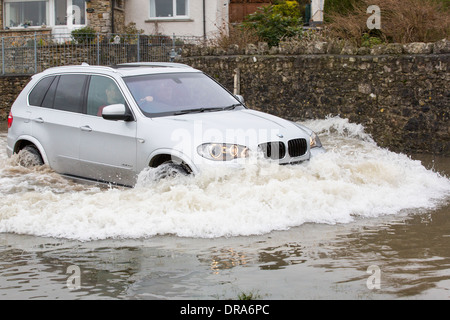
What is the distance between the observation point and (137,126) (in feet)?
26.9

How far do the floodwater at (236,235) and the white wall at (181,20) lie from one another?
71.2ft

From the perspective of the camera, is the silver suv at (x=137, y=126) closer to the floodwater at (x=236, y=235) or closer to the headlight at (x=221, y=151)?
the headlight at (x=221, y=151)


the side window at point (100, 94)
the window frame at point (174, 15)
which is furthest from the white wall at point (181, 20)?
the side window at point (100, 94)

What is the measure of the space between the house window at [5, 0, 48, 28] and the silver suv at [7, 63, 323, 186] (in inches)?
906

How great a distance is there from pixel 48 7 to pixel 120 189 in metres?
25.2

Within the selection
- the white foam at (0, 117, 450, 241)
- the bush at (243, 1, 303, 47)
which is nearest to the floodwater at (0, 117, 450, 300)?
the white foam at (0, 117, 450, 241)

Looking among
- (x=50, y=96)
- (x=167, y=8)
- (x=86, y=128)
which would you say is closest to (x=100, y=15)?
(x=167, y=8)

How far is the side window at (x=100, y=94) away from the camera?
8.75m

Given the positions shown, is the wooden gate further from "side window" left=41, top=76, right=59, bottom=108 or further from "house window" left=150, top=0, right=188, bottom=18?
"side window" left=41, top=76, right=59, bottom=108

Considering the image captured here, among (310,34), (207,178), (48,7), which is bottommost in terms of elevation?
(207,178)

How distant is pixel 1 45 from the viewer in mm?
24969

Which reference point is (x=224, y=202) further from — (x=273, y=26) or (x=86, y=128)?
(x=273, y=26)
